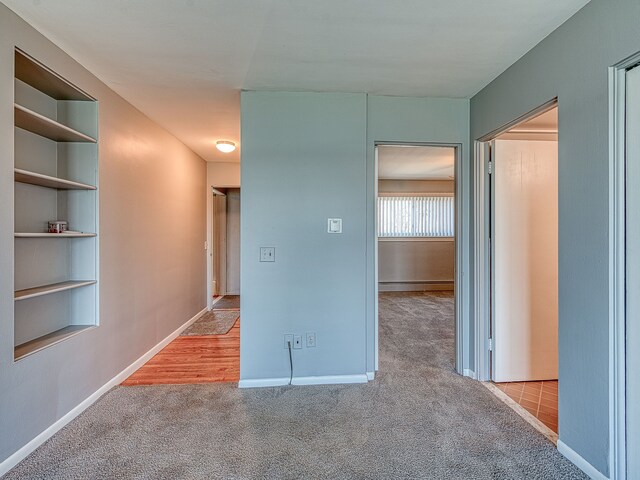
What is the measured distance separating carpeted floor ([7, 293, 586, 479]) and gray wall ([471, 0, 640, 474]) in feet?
1.08

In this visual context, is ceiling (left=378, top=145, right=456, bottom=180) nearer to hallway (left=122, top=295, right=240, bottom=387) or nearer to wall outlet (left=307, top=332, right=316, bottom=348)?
wall outlet (left=307, top=332, right=316, bottom=348)

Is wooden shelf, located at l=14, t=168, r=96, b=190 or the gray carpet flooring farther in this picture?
the gray carpet flooring

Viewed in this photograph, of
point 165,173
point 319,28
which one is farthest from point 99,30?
point 165,173

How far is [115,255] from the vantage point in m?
2.57

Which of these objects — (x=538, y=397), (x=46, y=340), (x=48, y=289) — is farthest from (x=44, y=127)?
(x=538, y=397)

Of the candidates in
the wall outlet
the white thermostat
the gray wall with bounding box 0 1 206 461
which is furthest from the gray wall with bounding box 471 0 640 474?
the gray wall with bounding box 0 1 206 461

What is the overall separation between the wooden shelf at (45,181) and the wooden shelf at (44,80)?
0.60m

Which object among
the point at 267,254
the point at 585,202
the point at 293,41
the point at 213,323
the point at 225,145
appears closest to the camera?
the point at 585,202

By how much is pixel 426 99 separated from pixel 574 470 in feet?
8.56

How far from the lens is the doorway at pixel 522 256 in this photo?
254 cm

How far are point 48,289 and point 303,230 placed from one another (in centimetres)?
169

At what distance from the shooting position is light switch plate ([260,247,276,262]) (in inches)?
98.6

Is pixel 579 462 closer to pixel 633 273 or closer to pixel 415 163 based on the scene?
pixel 633 273

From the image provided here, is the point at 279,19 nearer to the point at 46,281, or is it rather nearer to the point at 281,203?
the point at 281,203
